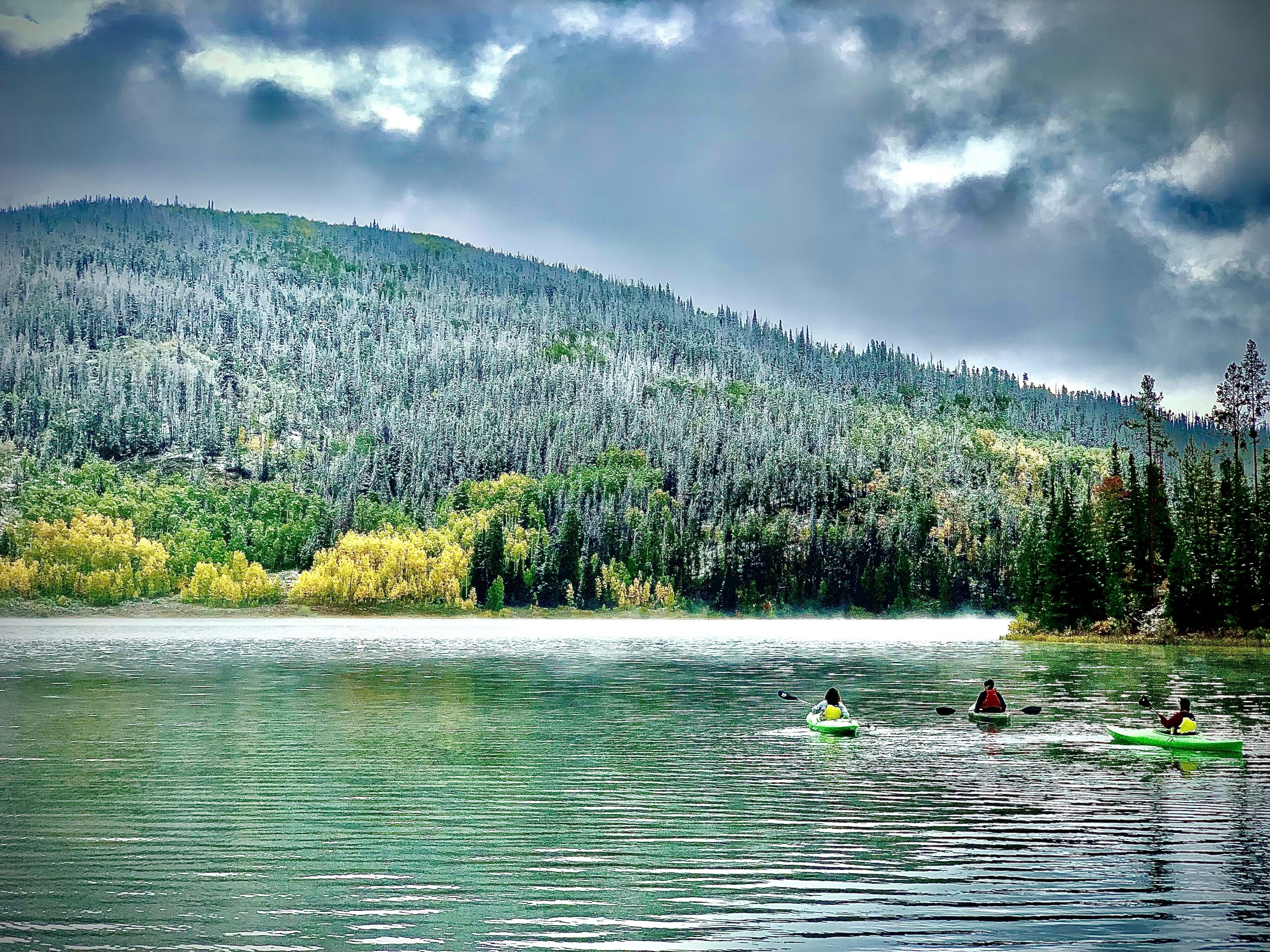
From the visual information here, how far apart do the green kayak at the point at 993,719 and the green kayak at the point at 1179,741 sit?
6.21 m

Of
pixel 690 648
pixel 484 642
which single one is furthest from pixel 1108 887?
pixel 484 642

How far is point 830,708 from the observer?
1953 inches

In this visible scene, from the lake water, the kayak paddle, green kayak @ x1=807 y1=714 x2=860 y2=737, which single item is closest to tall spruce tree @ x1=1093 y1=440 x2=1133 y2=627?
the lake water

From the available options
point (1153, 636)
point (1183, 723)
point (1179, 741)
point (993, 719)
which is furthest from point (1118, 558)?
point (1179, 741)

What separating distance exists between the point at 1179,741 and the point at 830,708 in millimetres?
13380

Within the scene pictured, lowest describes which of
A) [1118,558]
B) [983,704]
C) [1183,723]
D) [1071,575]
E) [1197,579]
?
[983,704]

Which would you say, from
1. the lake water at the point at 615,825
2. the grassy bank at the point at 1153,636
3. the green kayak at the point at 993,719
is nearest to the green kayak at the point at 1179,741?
the lake water at the point at 615,825

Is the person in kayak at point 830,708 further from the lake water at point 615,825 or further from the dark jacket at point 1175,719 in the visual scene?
the dark jacket at point 1175,719

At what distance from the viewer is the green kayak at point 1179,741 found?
42.9m

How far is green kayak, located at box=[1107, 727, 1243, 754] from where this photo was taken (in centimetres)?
4294

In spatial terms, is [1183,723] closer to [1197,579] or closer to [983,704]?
[983,704]

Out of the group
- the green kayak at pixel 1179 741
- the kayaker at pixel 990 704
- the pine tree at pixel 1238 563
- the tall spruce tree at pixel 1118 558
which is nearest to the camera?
the green kayak at pixel 1179 741

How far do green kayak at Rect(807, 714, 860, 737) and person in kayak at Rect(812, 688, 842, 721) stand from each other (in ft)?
0.63

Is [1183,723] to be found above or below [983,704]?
above
